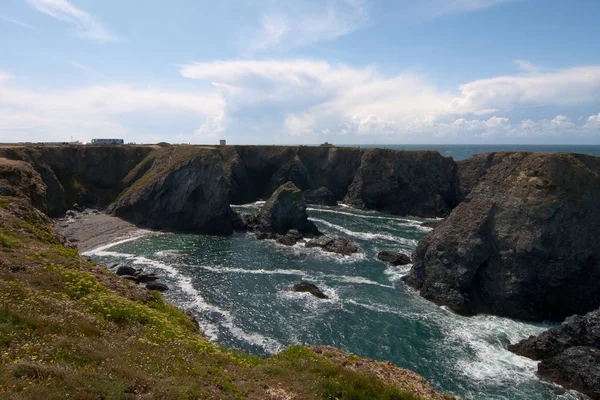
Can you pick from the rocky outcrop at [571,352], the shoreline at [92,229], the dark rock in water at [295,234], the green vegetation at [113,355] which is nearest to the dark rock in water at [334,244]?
the dark rock in water at [295,234]

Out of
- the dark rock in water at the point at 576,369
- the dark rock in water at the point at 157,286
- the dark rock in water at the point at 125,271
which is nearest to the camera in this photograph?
the dark rock in water at the point at 576,369

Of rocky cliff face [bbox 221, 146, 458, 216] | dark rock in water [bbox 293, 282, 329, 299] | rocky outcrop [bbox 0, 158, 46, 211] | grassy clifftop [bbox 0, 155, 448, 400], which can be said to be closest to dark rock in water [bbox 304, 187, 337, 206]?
rocky cliff face [bbox 221, 146, 458, 216]

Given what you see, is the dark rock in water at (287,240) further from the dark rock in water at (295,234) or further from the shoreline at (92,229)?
the shoreline at (92,229)

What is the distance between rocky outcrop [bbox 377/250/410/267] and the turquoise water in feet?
4.91

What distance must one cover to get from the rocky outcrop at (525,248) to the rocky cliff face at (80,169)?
243 ft

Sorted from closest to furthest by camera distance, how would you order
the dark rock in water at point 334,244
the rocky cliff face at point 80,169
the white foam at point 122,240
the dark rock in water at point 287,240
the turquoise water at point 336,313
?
1. the turquoise water at point 336,313
2. the white foam at point 122,240
3. the dark rock in water at point 334,244
4. the dark rock in water at point 287,240
5. the rocky cliff face at point 80,169

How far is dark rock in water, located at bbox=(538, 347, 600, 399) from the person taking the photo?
29.4m

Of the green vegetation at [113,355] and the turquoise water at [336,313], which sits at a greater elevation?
the green vegetation at [113,355]

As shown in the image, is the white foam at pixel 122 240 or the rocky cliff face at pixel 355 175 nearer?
the white foam at pixel 122 240

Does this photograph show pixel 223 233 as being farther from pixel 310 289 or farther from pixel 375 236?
pixel 310 289

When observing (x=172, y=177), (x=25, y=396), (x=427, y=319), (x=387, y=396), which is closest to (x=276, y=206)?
(x=172, y=177)

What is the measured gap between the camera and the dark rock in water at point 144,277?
4782 cm

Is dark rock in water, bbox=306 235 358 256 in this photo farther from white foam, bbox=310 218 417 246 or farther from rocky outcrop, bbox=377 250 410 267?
white foam, bbox=310 218 417 246

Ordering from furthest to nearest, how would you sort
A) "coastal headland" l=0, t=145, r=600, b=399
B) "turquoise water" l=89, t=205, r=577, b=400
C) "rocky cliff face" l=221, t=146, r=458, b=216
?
"rocky cliff face" l=221, t=146, r=458, b=216 < "turquoise water" l=89, t=205, r=577, b=400 < "coastal headland" l=0, t=145, r=600, b=399
